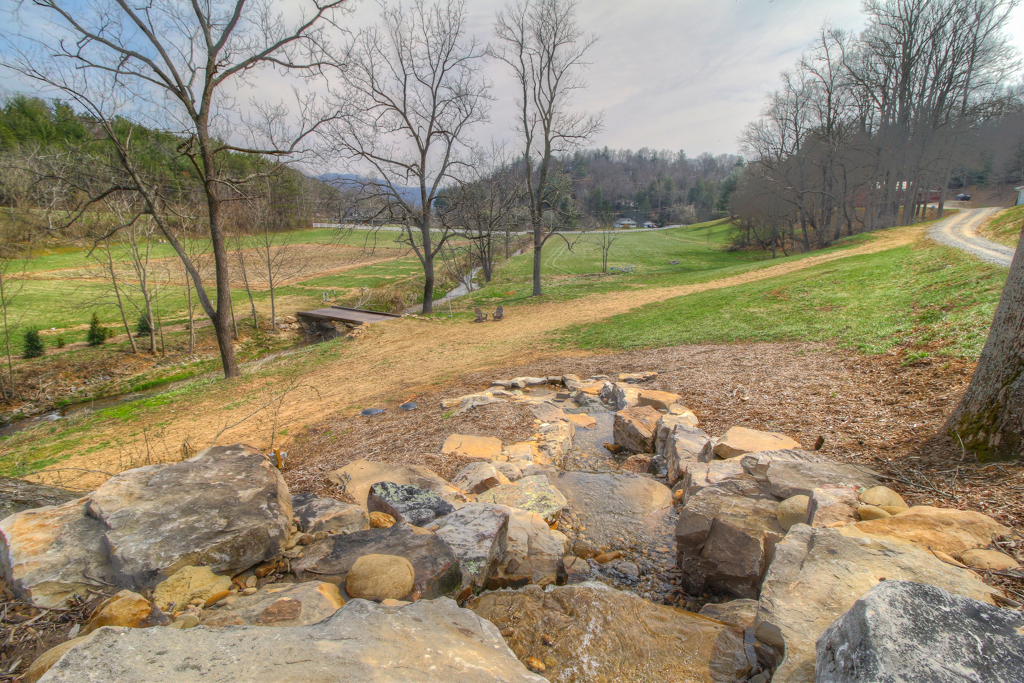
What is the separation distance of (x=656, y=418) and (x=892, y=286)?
1124 centimetres

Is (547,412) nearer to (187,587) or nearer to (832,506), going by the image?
(832,506)

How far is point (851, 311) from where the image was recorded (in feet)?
40.3

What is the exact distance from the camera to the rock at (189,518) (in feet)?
9.61

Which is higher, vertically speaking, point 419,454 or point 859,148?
point 859,148

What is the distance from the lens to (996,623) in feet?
6.04

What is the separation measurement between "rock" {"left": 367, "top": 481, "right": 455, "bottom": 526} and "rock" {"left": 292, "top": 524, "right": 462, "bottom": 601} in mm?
547

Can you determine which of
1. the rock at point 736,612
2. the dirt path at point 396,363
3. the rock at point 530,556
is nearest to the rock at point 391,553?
the rock at point 530,556

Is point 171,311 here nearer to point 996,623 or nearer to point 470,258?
point 470,258

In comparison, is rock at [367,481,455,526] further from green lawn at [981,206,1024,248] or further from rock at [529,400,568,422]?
green lawn at [981,206,1024,248]

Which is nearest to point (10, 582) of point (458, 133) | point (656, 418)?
point (656, 418)

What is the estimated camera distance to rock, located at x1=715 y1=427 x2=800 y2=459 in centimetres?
542

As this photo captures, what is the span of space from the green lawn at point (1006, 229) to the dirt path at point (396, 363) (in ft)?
11.1

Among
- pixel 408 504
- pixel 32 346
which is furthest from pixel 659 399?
pixel 32 346

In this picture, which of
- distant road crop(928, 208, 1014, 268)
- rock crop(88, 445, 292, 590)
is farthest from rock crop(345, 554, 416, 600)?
distant road crop(928, 208, 1014, 268)
